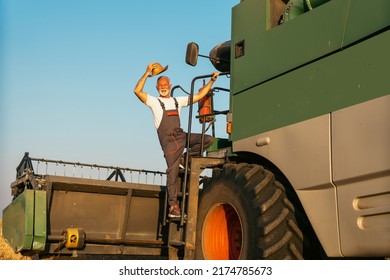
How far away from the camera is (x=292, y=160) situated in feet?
14.5

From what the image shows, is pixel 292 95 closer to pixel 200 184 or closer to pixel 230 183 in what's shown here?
pixel 230 183

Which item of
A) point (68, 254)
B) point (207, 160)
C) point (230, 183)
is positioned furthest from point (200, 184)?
point (68, 254)

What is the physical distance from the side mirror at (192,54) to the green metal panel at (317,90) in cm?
78

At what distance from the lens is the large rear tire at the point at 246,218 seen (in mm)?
4438

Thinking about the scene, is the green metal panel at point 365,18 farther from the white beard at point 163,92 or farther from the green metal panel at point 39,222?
the green metal panel at point 39,222

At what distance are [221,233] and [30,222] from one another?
1.90m

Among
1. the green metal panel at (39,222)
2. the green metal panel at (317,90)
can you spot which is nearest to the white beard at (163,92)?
the green metal panel at (317,90)

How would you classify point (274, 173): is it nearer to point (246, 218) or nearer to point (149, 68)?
point (246, 218)

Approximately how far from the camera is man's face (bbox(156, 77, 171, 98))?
6250mm

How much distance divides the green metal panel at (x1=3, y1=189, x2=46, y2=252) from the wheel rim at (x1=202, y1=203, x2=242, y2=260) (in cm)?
166

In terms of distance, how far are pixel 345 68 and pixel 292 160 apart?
837 mm

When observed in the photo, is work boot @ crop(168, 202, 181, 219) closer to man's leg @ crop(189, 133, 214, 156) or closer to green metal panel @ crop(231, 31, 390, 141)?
man's leg @ crop(189, 133, 214, 156)

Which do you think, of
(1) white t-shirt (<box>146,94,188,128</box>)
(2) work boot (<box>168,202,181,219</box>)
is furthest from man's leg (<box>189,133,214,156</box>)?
(2) work boot (<box>168,202,181,219</box>)

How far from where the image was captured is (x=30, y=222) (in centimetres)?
564
